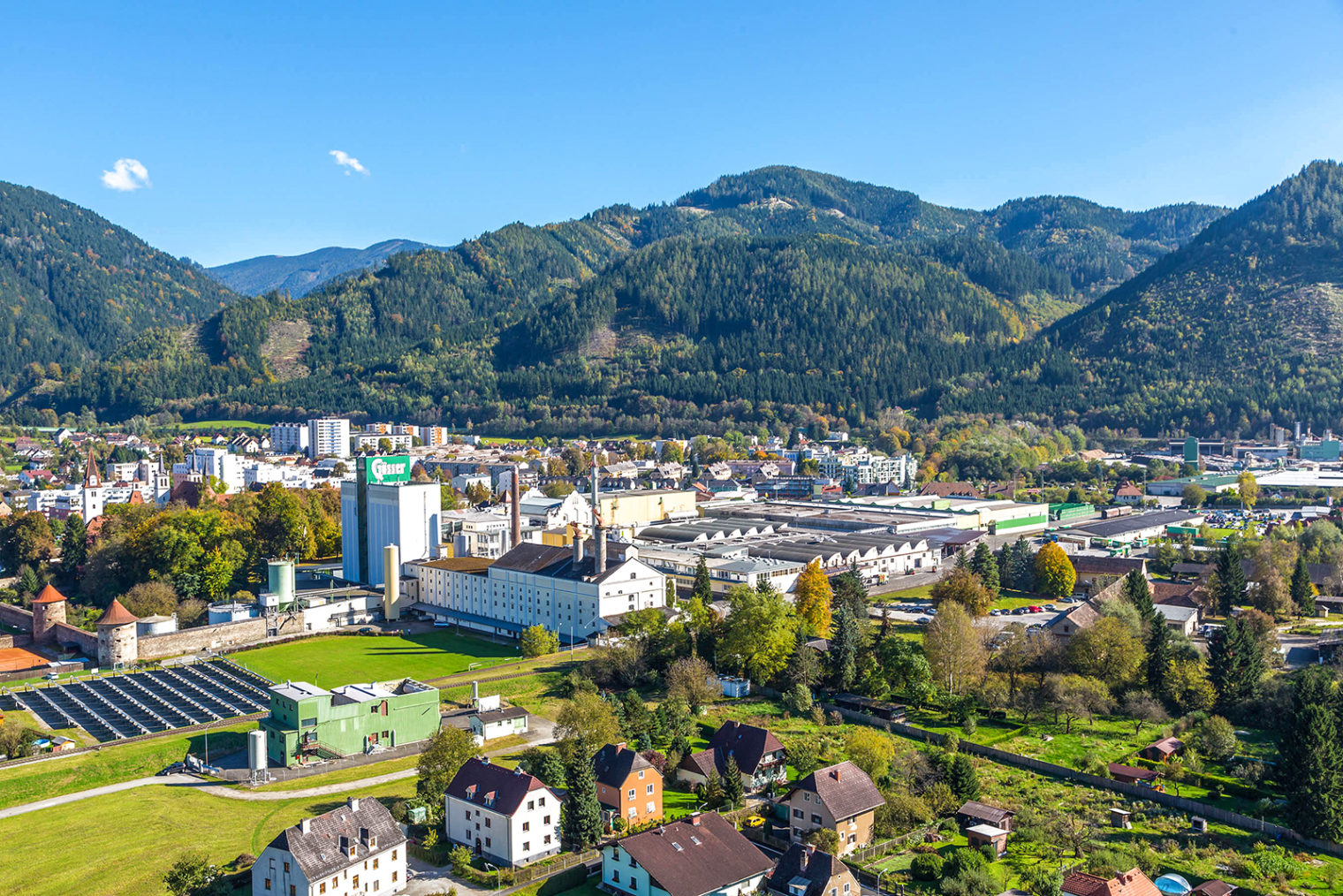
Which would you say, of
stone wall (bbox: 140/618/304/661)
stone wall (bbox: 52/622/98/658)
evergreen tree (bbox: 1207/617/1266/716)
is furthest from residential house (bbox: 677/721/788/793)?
stone wall (bbox: 52/622/98/658)

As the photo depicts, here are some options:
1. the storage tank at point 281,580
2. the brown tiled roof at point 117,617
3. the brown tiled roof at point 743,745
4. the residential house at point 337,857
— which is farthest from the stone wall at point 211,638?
the brown tiled roof at point 743,745

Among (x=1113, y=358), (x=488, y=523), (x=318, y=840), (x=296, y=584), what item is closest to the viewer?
(x=318, y=840)

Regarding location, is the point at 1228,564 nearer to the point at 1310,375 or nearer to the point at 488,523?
the point at 488,523

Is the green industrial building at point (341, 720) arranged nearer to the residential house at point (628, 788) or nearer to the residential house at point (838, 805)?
the residential house at point (628, 788)

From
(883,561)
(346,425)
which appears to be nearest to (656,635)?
(883,561)

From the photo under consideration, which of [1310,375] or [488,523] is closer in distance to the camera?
[488,523]

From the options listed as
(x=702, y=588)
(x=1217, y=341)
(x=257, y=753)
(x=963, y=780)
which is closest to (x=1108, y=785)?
(x=963, y=780)
